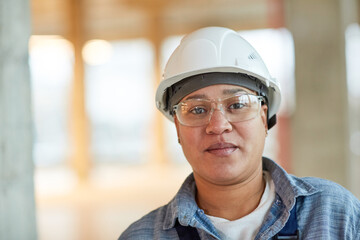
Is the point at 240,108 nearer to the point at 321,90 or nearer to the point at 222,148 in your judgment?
the point at 222,148

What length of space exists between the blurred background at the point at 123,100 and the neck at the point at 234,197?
1098 millimetres

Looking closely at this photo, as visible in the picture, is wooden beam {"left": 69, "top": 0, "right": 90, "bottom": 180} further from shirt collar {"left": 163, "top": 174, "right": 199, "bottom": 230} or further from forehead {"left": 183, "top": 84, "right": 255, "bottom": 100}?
forehead {"left": 183, "top": 84, "right": 255, "bottom": 100}

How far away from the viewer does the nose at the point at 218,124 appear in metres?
2.08

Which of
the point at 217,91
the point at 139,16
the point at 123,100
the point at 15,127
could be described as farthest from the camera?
the point at 123,100

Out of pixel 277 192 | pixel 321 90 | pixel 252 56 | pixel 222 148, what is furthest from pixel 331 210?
pixel 321 90

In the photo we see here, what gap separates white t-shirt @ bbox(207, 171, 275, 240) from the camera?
2.12m

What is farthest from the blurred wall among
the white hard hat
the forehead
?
the forehead

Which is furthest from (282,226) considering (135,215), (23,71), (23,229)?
(135,215)

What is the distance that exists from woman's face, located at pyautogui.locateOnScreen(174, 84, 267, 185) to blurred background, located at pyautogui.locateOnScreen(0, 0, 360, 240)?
107cm

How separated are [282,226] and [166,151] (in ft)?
52.5

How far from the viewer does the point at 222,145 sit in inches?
82.2

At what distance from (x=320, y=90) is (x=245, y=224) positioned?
4.39 m

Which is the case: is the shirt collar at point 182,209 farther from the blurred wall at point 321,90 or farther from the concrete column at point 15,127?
the blurred wall at point 321,90

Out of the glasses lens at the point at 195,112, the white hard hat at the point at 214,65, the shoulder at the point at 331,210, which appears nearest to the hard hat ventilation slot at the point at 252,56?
the white hard hat at the point at 214,65
